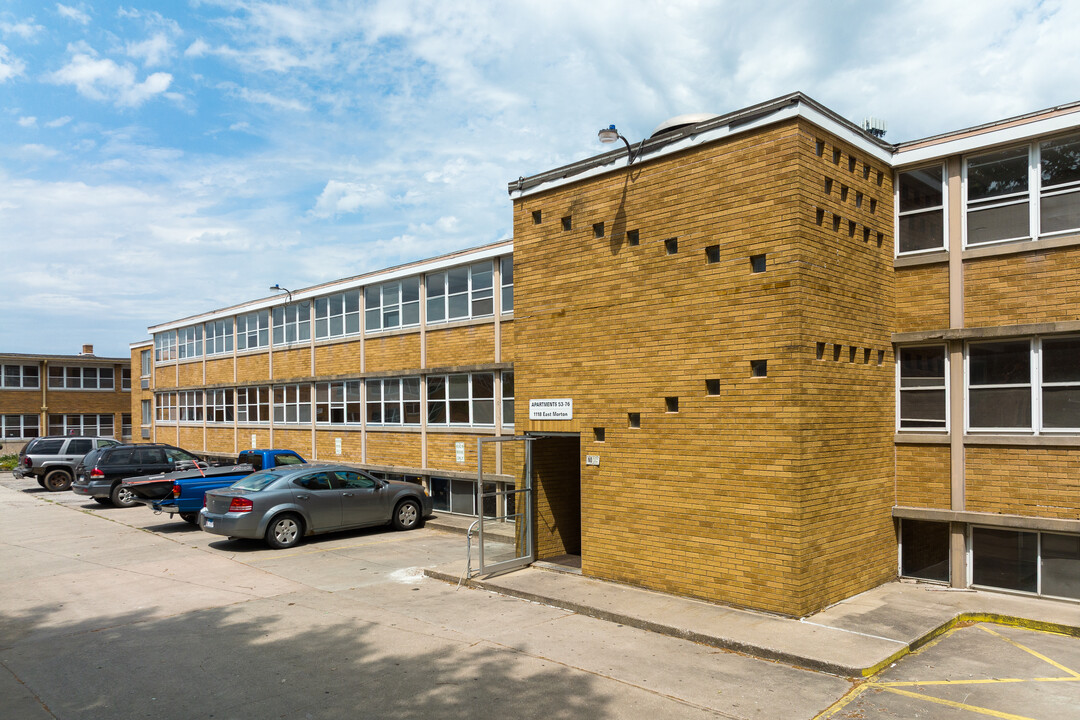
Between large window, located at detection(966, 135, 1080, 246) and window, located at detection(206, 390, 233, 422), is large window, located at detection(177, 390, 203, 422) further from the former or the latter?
large window, located at detection(966, 135, 1080, 246)

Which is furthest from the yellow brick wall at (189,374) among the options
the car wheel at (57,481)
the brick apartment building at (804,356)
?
the brick apartment building at (804,356)

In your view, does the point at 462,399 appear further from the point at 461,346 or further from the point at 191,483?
the point at 191,483

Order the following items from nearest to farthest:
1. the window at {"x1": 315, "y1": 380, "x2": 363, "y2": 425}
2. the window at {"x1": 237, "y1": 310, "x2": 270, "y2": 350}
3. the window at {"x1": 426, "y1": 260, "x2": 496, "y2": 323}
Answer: the window at {"x1": 426, "y1": 260, "x2": 496, "y2": 323}, the window at {"x1": 315, "y1": 380, "x2": 363, "y2": 425}, the window at {"x1": 237, "y1": 310, "x2": 270, "y2": 350}

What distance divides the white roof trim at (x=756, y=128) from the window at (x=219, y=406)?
21.9 meters

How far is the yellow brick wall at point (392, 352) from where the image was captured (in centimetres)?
1956

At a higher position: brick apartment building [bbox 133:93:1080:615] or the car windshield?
brick apartment building [bbox 133:93:1080:615]

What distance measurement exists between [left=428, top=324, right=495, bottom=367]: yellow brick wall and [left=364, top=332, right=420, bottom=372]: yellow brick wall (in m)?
0.72

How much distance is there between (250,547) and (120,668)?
23.5 feet

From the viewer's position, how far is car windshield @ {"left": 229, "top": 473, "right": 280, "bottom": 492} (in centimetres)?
1455

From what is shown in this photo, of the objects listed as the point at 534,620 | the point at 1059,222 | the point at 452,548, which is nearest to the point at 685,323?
the point at 534,620

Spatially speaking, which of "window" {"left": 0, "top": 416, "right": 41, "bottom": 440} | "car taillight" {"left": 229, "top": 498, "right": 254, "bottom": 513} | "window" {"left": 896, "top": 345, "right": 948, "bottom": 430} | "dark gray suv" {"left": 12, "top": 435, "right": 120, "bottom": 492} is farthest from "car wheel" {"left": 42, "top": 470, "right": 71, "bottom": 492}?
"window" {"left": 896, "top": 345, "right": 948, "bottom": 430}

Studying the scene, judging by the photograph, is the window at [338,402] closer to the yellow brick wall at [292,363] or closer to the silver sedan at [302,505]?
the yellow brick wall at [292,363]

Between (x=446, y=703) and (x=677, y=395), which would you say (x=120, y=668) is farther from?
(x=677, y=395)

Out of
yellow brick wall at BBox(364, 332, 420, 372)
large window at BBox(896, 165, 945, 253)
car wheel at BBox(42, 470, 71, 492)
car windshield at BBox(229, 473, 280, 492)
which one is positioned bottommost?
car wheel at BBox(42, 470, 71, 492)
